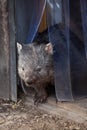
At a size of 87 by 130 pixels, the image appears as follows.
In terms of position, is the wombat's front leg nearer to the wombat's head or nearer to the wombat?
the wombat

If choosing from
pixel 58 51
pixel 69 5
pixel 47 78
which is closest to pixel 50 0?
pixel 69 5

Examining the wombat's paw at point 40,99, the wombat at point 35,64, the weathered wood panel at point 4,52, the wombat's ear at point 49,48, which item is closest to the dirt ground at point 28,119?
the wombat's paw at point 40,99

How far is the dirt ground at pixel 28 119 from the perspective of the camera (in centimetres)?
425

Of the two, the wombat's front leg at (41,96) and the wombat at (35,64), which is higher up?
the wombat at (35,64)

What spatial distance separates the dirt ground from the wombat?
1.11 feet

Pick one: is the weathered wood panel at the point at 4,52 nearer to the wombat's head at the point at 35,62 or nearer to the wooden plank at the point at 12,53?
the wooden plank at the point at 12,53

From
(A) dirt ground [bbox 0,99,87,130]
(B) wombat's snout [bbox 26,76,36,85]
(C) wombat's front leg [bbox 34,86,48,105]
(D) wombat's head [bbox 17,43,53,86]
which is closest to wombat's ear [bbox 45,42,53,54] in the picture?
(D) wombat's head [bbox 17,43,53,86]

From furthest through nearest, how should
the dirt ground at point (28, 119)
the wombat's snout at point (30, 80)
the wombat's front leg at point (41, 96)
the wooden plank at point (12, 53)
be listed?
the wombat's front leg at point (41, 96) → the wooden plank at point (12, 53) → the wombat's snout at point (30, 80) → the dirt ground at point (28, 119)

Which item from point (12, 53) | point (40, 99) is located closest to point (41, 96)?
point (40, 99)

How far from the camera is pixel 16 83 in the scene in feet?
16.1

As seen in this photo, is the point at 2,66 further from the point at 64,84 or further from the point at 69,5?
the point at 69,5

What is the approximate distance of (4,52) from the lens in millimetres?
4945

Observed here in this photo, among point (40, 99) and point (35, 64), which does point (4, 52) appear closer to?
point (35, 64)

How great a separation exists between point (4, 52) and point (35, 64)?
1.83 feet
